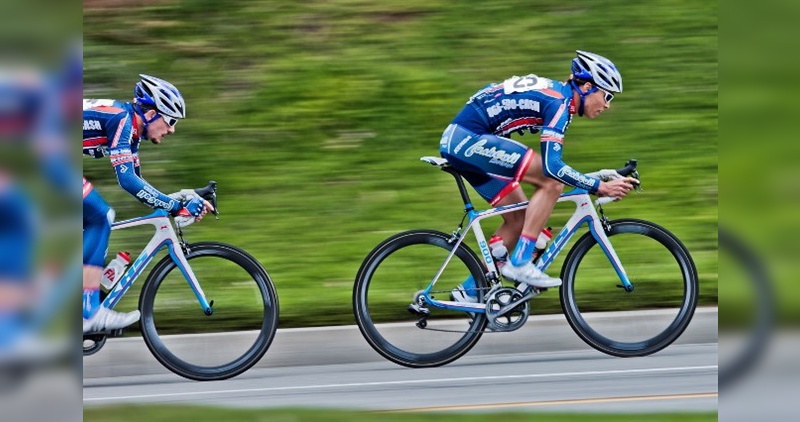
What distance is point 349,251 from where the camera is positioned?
28.1 feet

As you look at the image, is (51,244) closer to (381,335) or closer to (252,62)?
(381,335)

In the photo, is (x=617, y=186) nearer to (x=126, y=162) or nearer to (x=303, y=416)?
(x=303, y=416)

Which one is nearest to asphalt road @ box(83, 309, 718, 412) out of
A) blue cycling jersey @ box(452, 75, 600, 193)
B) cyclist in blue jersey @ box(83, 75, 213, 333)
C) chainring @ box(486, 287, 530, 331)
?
chainring @ box(486, 287, 530, 331)

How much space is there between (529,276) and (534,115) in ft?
3.54

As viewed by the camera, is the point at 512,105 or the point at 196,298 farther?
the point at 512,105

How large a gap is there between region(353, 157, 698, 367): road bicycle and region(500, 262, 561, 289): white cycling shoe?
50mm

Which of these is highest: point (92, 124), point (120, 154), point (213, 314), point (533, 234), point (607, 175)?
point (92, 124)

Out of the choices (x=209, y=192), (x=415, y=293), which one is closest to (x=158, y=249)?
(x=209, y=192)

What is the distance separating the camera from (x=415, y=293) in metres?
6.98

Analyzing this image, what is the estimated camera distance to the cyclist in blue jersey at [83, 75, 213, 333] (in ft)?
21.5

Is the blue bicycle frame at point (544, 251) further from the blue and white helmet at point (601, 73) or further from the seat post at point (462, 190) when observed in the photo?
the blue and white helmet at point (601, 73)

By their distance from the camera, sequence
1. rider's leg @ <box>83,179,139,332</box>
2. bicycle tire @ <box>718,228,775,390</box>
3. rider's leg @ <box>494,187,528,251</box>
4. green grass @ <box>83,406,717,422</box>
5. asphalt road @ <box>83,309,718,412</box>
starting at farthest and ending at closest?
1. rider's leg @ <box>494,187,528,251</box>
2. rider's leg @ <box>83,179,139,332</box>
3. asphalt road @ <box>83,309,718,412</box>
4. green grass @ <box>83,406,717,422</box>
5. bicycle tire @ <box>718,228,775,390</box>

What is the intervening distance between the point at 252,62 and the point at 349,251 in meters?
2.32

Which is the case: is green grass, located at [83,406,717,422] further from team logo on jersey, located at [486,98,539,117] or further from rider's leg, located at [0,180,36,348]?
rider's leg, located at [0,180,36,348]
